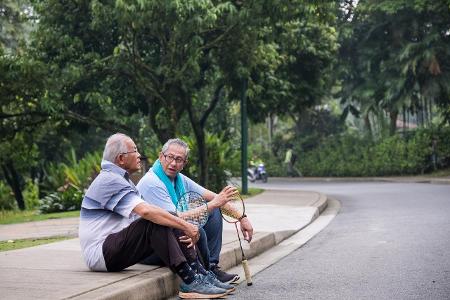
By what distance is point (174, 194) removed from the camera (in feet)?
23.7

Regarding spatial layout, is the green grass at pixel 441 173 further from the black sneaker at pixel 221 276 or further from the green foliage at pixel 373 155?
the black sneaker at pixel 221 276

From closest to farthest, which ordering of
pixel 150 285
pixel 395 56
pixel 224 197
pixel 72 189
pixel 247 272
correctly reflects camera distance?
pixel 150 285
pixel 224 197
pixel 247 272
pixel 72 189
pixel 395 56

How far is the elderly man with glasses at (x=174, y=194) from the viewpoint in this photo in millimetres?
6918

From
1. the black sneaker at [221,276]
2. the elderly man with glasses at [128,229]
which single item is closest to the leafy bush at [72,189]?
the black sneaker at [221,276]

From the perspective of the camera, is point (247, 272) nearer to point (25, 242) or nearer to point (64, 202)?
point (25, 242)

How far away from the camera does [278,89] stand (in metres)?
22.7

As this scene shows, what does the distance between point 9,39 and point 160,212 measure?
32.0 metres

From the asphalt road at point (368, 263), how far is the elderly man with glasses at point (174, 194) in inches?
15.3

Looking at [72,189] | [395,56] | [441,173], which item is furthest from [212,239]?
[395,56]

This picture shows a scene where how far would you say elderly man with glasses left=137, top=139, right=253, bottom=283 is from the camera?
6.92 meters

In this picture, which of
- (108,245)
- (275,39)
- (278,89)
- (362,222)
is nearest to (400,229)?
(362,222)

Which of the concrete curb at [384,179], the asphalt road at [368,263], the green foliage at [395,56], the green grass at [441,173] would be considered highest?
the green foliage at [395,56]

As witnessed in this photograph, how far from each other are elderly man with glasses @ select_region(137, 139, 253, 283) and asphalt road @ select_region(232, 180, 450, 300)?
388 mm

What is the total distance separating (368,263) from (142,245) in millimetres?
2975
